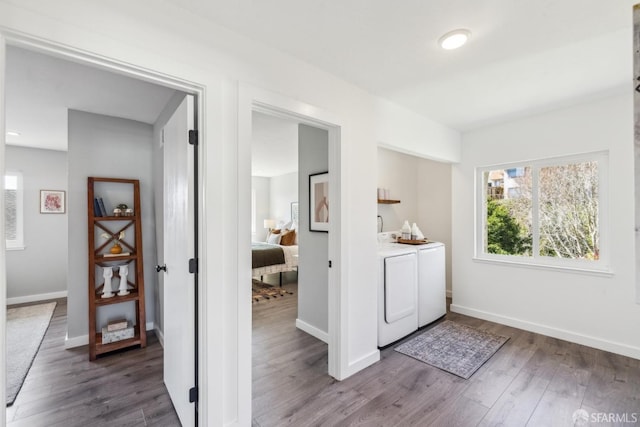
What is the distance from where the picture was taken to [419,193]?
5008 mm

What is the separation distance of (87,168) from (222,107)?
7.18 feet

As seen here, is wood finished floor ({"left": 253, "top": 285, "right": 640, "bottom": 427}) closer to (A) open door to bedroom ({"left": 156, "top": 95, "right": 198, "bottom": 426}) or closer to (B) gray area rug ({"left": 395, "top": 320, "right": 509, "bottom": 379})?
(B) gray area rug ({"left": 395, "top": 320, "right": 509, "bottom": 379})

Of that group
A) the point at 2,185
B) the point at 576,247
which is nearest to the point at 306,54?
the point at 2,185

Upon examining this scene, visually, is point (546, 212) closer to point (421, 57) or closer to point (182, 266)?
point (421, 57)

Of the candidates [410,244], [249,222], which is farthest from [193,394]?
[410,244]

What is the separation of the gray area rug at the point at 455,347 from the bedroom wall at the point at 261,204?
5849 millimetres

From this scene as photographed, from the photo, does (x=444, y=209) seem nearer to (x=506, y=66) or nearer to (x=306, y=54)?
(x=506, y=66)

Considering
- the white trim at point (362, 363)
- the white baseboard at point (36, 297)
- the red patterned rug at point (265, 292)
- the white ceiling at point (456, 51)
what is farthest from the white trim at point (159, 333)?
the white ceiling at point (456, 51)

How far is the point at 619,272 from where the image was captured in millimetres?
2748

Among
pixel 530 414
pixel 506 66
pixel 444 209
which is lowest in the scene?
pixel 530 414

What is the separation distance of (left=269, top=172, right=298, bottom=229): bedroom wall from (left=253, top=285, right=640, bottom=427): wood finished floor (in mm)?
Answer: 5093

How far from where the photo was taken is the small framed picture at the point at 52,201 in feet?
14.7

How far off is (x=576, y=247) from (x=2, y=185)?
4540 millimetres

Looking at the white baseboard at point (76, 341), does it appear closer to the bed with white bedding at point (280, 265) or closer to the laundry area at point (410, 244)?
the bed with white bedding at point (280, 265)
